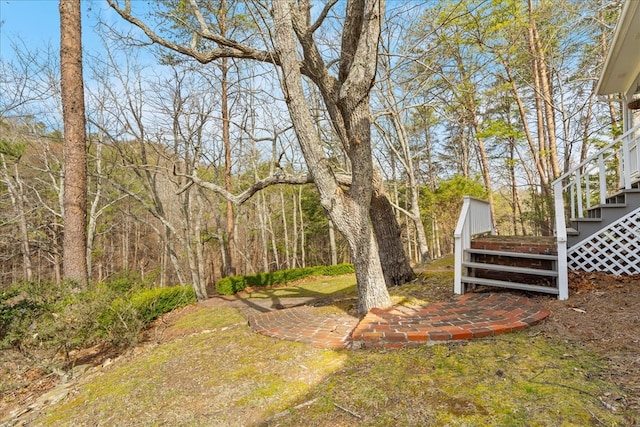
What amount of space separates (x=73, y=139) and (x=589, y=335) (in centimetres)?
741

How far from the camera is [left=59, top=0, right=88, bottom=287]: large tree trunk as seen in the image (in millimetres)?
4871

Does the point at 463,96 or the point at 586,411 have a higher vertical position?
the point at 463,96

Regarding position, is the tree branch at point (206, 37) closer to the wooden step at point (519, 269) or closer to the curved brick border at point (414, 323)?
the curved brick border at point (414, 323)

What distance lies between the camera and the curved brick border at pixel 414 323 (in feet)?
8.57

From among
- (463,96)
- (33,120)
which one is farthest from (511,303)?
(33,120)

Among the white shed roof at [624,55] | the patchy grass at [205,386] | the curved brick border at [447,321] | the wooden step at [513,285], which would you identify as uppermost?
the white shed roof at [624,55]

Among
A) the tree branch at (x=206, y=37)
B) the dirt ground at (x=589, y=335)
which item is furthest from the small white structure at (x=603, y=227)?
the tree branch at (x=206, y=37)

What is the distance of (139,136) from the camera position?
8.99 m

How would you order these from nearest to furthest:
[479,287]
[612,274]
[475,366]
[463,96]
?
[475,366]
[612,274]
[479,287]
[463,96]

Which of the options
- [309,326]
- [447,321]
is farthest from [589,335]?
[309,326]

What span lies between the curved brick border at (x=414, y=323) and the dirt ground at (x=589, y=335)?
0.85 feet

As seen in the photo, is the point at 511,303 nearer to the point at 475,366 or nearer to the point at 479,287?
the point at 479,287

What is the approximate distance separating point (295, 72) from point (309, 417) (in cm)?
339

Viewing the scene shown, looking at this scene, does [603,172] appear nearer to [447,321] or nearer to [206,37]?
[447,321]
